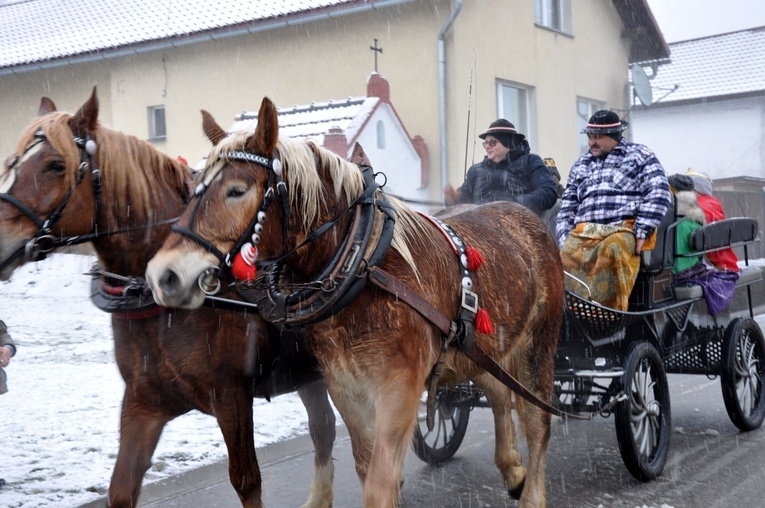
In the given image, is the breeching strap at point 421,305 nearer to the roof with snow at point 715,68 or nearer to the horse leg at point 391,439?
the horse leg at point 391,439

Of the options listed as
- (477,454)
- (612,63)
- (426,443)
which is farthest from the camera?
(612,63)

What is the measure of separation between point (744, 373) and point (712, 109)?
22220 millimetres

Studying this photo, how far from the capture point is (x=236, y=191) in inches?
112

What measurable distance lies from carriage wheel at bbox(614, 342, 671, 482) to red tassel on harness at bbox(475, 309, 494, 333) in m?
1.46

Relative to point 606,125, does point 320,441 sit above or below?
below

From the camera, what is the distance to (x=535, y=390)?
4.35 metres

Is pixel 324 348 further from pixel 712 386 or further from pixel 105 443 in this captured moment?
pixel 712 386

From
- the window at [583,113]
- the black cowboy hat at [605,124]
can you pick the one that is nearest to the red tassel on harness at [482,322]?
the black cowboy hat at [605,124]

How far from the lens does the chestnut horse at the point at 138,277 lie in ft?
10.2

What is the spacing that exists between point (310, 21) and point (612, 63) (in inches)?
276

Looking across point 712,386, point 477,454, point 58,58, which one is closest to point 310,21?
point 58,58

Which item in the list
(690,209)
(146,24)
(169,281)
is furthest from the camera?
(146,24)

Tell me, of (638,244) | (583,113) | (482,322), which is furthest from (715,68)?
(482,322)

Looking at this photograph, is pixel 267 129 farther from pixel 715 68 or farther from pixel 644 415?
pixel 715 68
